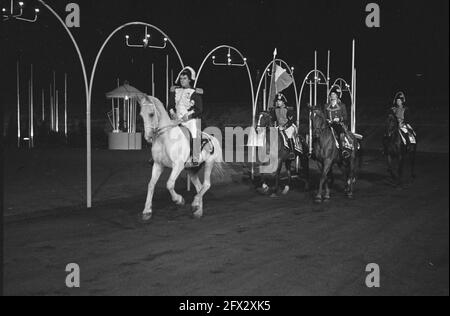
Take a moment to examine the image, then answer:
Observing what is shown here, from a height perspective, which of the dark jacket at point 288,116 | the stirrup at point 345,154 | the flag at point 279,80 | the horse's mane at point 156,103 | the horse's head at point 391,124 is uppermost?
the flag at point 279,80

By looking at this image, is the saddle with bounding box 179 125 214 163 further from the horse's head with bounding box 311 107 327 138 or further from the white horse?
the horse's head with bounding box 311 107 327 138

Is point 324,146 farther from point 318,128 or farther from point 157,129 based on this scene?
point 157,129

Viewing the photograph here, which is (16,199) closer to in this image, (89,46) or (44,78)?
(89,46)

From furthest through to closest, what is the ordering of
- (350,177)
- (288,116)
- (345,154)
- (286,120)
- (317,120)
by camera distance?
(286,120) < (288,116) < (345,154) < (350,177) < (317,120)

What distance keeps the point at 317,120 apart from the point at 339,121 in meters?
1.32

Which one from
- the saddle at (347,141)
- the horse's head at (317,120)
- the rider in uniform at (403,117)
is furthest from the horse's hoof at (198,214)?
the rider in uniform at (403,117)

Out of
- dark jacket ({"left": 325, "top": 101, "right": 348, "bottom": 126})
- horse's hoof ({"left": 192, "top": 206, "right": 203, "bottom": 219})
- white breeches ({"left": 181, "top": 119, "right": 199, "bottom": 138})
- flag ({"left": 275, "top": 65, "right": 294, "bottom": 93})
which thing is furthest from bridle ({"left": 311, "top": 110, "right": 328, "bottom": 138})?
flag ({"left": 275, "top": 65, "right": 294, "bottom": 93})

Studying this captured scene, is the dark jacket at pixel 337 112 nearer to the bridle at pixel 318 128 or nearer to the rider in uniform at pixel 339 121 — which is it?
the rider in uniform at pixel 339 121

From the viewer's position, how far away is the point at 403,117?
70.1 feet

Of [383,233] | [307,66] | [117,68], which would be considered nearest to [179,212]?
[383,233]

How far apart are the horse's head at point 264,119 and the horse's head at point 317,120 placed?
1.46m

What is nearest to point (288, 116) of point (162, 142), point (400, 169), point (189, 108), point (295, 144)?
point (295, 144)

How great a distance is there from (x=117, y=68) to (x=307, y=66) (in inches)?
696

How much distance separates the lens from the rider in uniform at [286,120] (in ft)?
60.4
